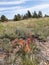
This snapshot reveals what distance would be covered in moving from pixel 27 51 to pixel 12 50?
0.79 meters

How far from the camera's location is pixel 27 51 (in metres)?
8.74

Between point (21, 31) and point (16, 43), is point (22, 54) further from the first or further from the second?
point (21, 31)

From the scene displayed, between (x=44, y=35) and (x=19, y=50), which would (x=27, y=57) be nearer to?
(x=19, y=50)

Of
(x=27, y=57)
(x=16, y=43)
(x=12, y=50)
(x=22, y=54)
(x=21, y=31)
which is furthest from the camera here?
(x=21, y=31)

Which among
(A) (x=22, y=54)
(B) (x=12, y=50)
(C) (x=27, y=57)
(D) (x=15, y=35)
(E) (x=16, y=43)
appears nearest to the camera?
(C) (x=27, y=57)

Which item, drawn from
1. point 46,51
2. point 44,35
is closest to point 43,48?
point 46,51

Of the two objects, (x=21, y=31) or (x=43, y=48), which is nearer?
(x=43, y=48)

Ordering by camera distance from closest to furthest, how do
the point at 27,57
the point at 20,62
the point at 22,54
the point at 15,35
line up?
the point at 20,62 → the point at 27,57 → the point at 22,54 → the point at 15,35

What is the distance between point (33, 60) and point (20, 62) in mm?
415

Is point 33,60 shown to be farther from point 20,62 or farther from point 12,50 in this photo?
point 12,50

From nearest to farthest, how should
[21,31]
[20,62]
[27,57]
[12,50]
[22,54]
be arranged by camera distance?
[20,62] < [27,57] < [22,54] < [12,50] < [21,31]

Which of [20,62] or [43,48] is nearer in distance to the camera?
[20,62]

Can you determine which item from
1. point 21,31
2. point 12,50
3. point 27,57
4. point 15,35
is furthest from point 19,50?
point 21,31

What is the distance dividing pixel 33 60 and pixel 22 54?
1.03 meters
